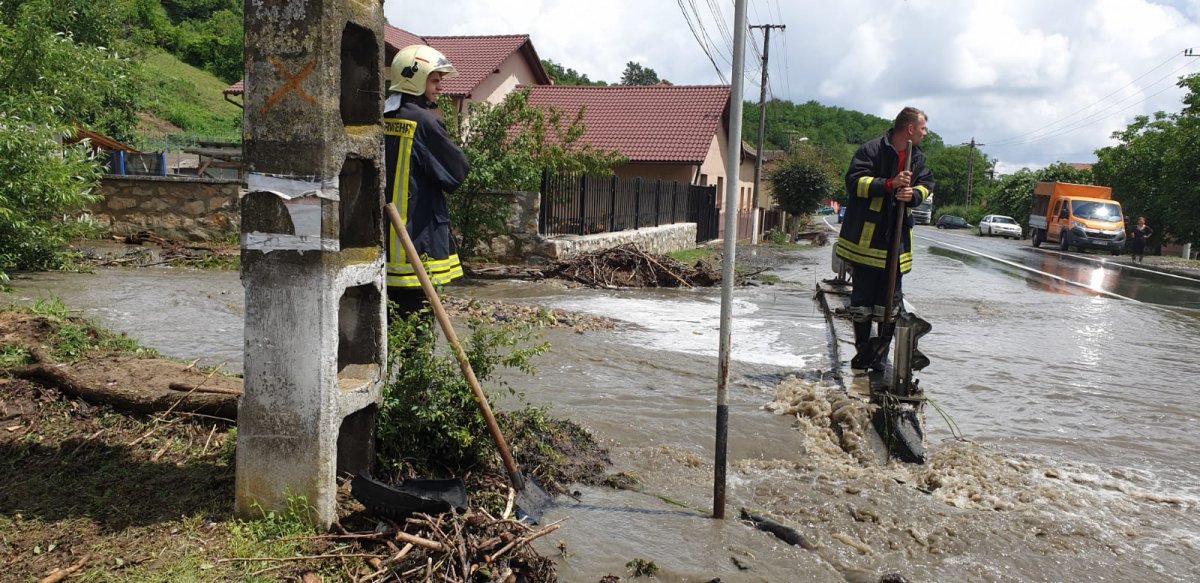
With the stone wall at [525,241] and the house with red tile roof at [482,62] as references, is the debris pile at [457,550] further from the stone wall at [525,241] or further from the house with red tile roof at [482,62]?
the house with red tile roof at [482,62]

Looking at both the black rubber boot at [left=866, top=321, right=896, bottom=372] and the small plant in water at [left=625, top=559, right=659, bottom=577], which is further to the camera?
the black rubber boot at [left=866, top=321, right=896, bottom=372]

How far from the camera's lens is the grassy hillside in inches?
1549

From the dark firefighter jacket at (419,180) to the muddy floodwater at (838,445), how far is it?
134 centimetres

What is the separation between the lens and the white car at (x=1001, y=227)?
53.5m

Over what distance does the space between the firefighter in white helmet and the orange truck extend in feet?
112

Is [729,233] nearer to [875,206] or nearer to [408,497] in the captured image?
[408,497]

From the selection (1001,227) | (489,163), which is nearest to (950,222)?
(1001,227)

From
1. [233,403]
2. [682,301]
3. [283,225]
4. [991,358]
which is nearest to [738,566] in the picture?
[283,225]

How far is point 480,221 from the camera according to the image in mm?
A: 13141

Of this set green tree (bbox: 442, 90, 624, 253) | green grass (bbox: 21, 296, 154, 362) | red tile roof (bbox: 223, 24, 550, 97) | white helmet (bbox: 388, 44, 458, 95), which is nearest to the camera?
white helmet (bbox: 388, 44, 458, 95)

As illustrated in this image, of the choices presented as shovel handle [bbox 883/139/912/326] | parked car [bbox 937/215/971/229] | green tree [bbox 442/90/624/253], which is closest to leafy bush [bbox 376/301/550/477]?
shovel handle [bbox 883/139/912/326]

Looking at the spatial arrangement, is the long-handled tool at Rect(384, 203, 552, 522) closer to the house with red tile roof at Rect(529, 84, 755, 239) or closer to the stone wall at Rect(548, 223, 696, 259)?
the stone wall at Rect(548, 223, 696, 259)

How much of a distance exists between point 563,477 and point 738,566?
1014 mm

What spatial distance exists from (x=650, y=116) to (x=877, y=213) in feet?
85.2
